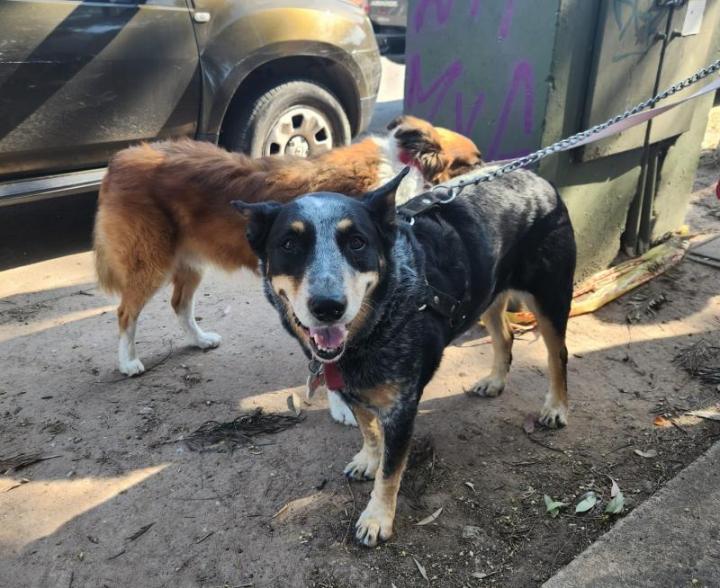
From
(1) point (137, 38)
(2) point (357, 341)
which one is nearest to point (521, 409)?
(2) point (357, 341)

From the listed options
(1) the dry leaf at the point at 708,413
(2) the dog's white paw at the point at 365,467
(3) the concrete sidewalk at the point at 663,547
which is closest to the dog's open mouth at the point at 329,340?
(2) the dog's white paw at the point at 365,467

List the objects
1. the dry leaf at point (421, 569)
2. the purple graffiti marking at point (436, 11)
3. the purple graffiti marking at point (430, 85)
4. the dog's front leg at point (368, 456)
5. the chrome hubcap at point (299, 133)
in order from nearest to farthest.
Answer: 1. the dry leaf at point (421, 569)
2. the dog's front leg at point (368, 456)
3. the purple graffiti marking at point (436, 11)
4. the purple graffiti marking at point (430, 85)
5. the chrome hubcap at point (299, 133)

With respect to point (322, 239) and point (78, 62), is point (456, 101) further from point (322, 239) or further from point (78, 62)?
point (78, 62)

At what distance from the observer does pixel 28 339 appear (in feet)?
13.4

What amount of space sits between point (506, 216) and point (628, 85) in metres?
2.03

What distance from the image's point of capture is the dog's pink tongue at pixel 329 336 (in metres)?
2.11

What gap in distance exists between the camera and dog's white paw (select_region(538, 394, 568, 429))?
10.5 feet

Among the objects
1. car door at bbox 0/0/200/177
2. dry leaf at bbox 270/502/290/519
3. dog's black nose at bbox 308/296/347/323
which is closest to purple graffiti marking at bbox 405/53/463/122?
car door at bbox 0/0/200/177

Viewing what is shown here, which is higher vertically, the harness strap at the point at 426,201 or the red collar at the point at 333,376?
the harness strap at the point at 426,201

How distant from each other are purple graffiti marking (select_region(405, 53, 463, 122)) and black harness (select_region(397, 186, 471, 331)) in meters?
1.83

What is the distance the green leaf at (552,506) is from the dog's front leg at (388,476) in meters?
0.69

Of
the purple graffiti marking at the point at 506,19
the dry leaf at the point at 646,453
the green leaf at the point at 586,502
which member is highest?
the purple graffiti marking at the point at 506,19

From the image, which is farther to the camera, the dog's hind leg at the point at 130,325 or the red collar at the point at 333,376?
the dog's hind leg at the point at 130,325

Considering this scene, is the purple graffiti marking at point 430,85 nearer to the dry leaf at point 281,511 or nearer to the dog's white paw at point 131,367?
the dog's white paw at point 131,367
